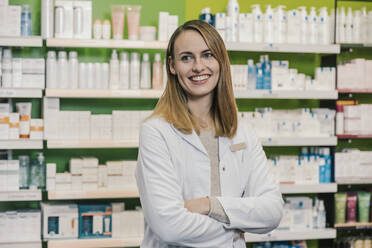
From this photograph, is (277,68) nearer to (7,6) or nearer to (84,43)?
(84,43)

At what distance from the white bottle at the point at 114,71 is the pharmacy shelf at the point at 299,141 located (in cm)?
134

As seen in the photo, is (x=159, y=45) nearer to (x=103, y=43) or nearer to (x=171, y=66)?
(x=103, y=43)

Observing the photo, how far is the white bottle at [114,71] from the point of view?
4.02 meters

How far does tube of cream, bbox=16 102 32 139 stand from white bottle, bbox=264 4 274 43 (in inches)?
82.6

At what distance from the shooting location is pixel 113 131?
405cm

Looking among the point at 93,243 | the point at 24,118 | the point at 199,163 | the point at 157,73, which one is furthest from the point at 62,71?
the point at 199,163

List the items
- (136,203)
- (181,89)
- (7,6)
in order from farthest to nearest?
(136,203)
(7,6)
(181,89)

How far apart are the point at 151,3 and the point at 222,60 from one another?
112 inches

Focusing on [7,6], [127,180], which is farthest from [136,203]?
[7,6]

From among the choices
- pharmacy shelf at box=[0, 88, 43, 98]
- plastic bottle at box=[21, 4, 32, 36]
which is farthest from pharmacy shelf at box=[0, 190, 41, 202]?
plastic bottle at box=[21, 4, 32, 36]

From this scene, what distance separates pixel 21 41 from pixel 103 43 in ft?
2.11

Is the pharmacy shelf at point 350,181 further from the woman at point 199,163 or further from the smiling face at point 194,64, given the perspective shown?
the smiling face at point 194,64

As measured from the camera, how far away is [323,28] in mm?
4332

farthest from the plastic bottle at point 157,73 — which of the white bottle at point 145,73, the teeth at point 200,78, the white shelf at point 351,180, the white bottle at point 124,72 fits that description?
the teeth at point 200,78
